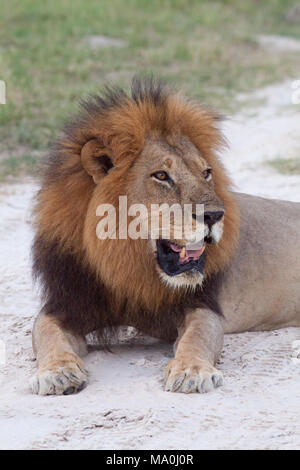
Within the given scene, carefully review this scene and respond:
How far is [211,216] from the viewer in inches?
135

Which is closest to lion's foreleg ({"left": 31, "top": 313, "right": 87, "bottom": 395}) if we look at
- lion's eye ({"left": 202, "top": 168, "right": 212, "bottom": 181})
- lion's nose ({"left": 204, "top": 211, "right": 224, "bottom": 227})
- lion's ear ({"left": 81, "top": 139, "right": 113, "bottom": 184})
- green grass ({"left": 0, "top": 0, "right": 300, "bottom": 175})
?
lion's ear ({"left": 81, "top": 139, "right": 113, "bottom": 184})

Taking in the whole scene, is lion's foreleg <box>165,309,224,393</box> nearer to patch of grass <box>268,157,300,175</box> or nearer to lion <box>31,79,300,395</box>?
lion <box>31,79,300,395</box>

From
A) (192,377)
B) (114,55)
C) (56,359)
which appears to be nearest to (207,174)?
(192,377)

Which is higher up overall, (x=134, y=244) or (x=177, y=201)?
(x=177, y=201)

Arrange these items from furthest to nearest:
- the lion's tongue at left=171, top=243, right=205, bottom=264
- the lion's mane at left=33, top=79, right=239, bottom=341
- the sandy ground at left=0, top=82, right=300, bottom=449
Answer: the lion's mane at left=33, top=79, right=239, bottom=341 → the lion's tongue at left=171, top=243, right=205, bottom=264 → the sandy ground at left=0, top=82, right=300, bottom=449

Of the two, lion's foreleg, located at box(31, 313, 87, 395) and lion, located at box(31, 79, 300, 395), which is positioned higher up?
lion, located at box(31, 79, 300, 395)

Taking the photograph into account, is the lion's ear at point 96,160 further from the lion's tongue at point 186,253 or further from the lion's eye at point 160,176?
the lion's tongue at point 186,253

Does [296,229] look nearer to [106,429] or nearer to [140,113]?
[140,113]

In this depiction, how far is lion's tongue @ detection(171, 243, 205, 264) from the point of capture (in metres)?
3.50

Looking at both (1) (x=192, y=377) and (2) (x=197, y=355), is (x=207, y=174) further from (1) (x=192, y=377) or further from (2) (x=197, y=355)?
(1) (x=192, y=377)

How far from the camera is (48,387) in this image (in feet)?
11.2

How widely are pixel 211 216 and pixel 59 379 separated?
0.83 m
